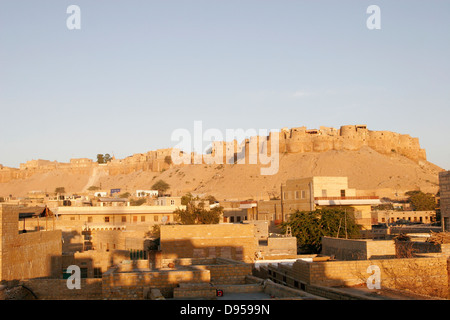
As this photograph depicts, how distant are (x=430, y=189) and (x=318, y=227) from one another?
57.6 m

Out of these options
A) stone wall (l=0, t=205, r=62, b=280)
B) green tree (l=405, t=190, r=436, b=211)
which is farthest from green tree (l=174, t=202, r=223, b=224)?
green tree (l=405, t=190, r=436, b=211)

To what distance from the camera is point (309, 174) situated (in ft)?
290

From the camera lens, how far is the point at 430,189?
76688 mm

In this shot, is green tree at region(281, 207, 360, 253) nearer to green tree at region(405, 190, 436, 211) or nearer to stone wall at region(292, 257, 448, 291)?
stone wall at region(292, 257, 448, 291)

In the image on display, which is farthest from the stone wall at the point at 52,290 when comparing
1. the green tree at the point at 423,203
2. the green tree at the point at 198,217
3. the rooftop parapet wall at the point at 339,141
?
the rooftop parapet wall at the point at 339,141

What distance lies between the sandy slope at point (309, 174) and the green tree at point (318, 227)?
51291 mm

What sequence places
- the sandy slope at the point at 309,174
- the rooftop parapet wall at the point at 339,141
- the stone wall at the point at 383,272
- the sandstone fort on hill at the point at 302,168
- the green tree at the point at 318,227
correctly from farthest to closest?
the rooftop parapet wall at the point at 339,141, the sandstone fort on hill at the point at 302,168, the sandy slope at the point at 309,174, the green tree at the point at 318,227, the stone wall at the point at 383,272

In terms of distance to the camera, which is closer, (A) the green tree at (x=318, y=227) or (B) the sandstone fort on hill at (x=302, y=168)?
(A) the green tree at (x=318, y=227)

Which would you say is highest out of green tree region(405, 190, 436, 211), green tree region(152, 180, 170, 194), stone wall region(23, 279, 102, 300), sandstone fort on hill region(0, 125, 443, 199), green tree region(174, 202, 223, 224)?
sandstone fort on hill region(0, 125, 443, 199)

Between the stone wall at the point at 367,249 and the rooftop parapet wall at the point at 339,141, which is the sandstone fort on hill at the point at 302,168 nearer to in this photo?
the rooftop parapet wall at the point at 339,141

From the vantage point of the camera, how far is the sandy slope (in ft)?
273

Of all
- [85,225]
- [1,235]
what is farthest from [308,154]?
[1,235]

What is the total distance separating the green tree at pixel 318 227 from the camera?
24.6 metres

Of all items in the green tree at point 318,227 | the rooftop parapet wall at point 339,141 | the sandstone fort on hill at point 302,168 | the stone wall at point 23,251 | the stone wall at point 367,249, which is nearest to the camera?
the stone wall at point 23,251
